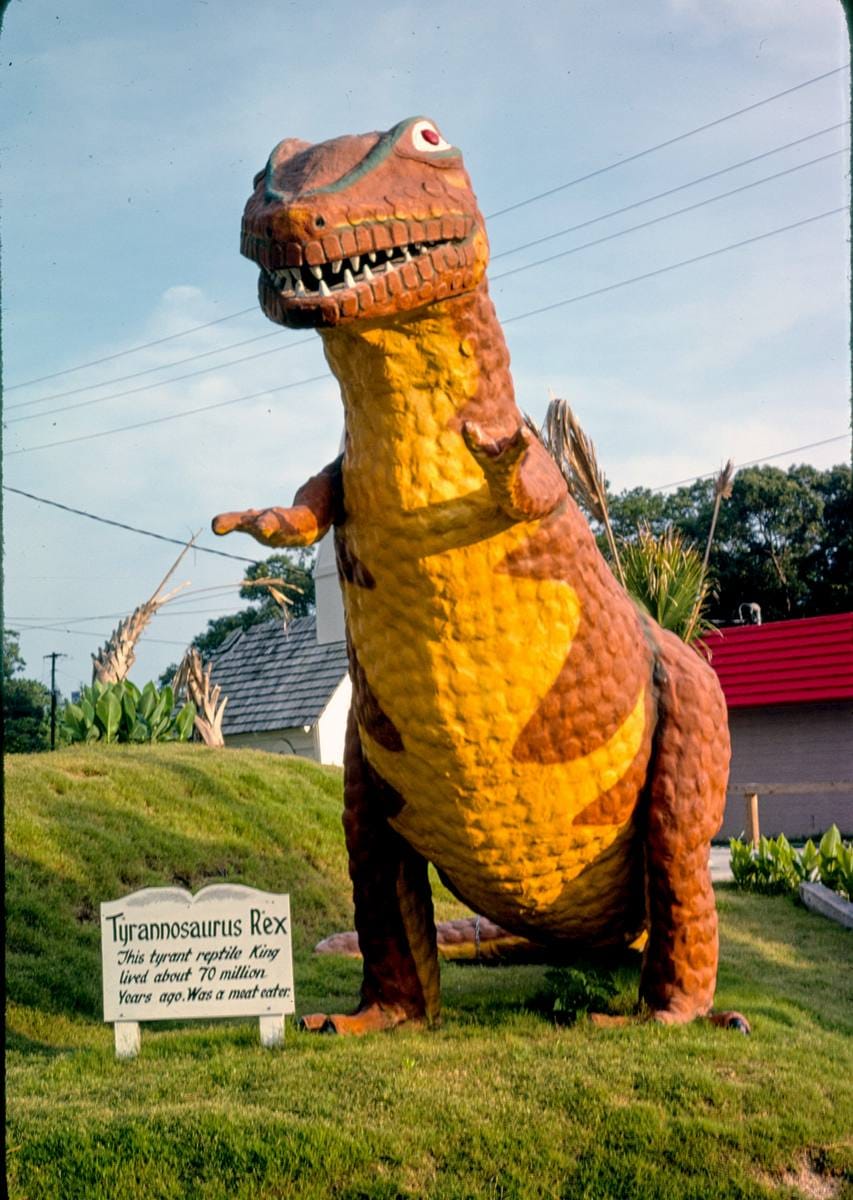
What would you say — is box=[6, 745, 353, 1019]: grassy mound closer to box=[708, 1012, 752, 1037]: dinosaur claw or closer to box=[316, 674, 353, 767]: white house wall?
box=[708, 1012, 752, 1037]: dinosaur claw

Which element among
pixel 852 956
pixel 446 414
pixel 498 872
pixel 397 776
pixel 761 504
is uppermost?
pixel 761 504

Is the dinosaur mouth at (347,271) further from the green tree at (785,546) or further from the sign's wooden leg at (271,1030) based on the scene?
the green tree at (785,546)

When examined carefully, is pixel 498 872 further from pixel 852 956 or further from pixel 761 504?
pixel 761 504

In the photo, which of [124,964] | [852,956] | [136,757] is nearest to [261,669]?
[136,757]

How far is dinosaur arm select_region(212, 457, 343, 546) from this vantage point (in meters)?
3.49

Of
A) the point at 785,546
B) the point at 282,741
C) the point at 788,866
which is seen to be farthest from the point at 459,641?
the point at 785,546

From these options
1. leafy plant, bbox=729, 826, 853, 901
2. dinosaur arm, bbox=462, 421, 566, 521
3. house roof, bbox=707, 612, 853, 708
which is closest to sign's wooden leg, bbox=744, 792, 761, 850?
leafy plant, bbox=729, 826, 853, 901

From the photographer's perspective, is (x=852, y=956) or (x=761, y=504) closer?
Answer: (x=852, y=956)

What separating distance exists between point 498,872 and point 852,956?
385 cm

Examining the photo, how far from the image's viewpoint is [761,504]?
28.1m

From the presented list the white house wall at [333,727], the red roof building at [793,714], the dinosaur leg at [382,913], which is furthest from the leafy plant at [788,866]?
the white house wall at [333,727]

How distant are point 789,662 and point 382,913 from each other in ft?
42.0

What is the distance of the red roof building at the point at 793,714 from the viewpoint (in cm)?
1606

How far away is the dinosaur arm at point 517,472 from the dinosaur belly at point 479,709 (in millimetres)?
160
